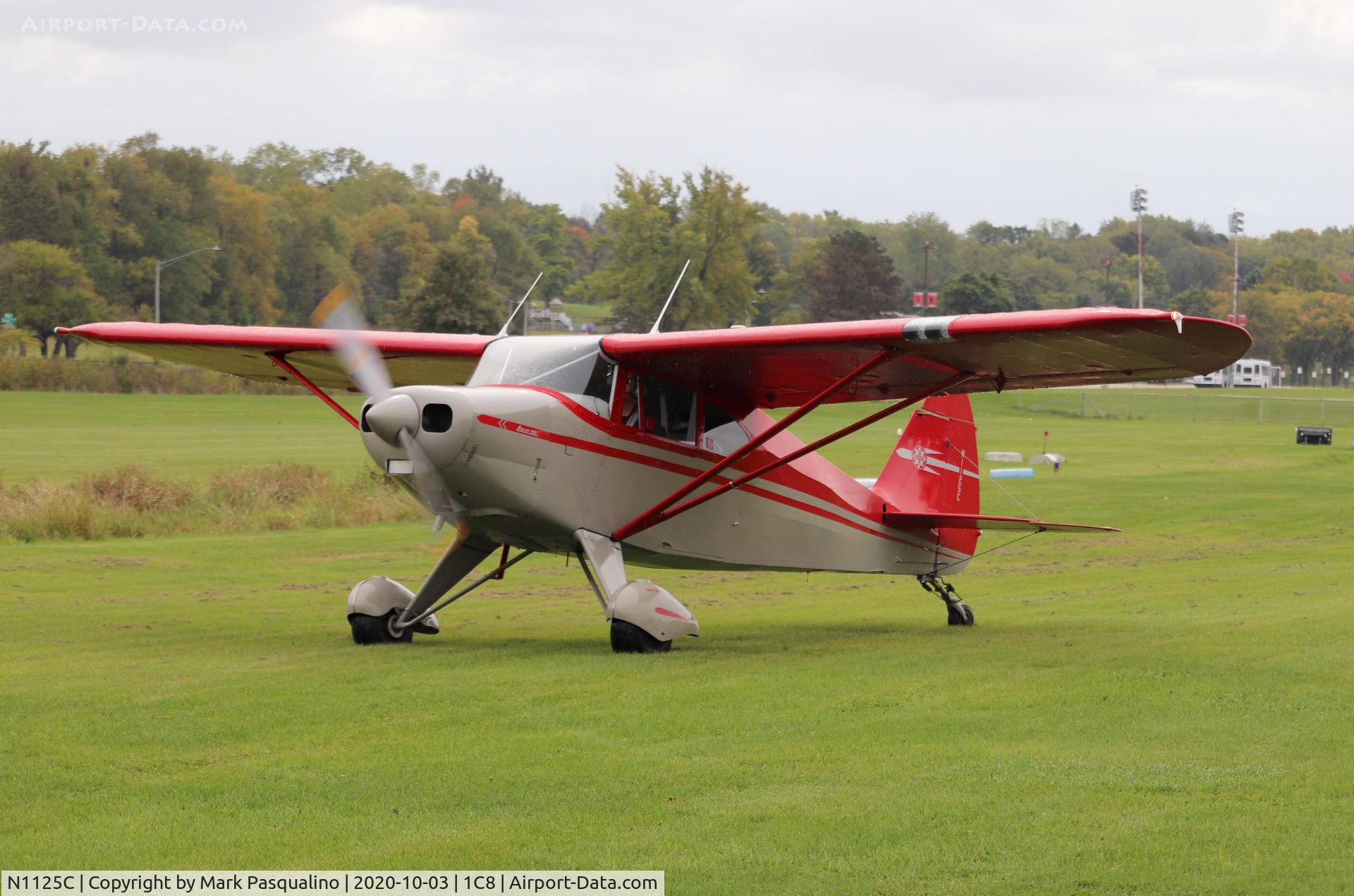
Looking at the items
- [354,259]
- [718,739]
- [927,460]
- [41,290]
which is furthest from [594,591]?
[354,259]

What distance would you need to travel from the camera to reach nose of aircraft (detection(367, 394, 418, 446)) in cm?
1119

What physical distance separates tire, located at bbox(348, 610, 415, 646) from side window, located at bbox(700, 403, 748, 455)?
3.34 meters

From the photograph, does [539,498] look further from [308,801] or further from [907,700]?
[308,801]

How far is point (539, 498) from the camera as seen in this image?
1245cm

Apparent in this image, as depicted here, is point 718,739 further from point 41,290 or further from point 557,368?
point 41,290

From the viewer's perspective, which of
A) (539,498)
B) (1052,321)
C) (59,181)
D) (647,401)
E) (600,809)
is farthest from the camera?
(59,181)

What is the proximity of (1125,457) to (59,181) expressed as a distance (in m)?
80.1

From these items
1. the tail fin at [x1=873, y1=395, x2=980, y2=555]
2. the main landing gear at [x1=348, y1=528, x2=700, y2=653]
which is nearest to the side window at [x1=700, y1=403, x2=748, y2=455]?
the main landing gear at [x1=348, y1=528, x2=700, y2=653]

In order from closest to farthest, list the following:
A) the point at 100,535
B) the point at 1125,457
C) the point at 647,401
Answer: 1. the point at 647,401
2. the point at 100,535
3. the point at 1125,457

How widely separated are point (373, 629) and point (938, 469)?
263 inches

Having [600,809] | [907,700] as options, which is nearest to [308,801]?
[600,809]

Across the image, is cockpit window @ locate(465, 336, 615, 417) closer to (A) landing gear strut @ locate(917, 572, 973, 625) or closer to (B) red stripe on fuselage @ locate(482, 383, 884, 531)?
(B) red stripe on fuselage @ locate(482, 383, 884, 531)

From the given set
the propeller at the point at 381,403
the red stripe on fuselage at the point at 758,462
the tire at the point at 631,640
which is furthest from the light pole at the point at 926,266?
the tire at the point at 631,640

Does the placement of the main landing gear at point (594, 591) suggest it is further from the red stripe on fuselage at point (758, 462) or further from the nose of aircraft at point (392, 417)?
the nose of aircraft at point (392, 417)
